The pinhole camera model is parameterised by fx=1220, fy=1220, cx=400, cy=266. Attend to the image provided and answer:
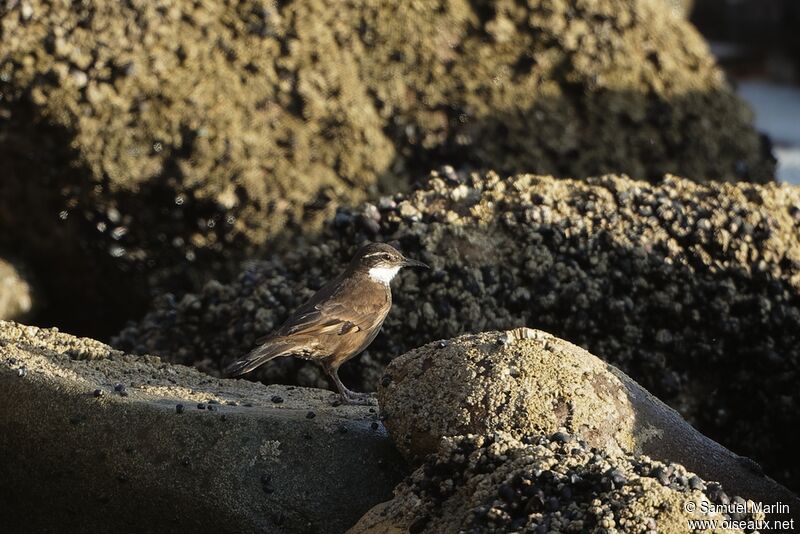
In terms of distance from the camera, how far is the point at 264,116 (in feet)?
29.3

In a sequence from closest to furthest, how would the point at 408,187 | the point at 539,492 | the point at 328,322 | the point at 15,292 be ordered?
1. the point at 539,492
2. the point at 328,322
3. the point at 15,292
4. the point at 408,187

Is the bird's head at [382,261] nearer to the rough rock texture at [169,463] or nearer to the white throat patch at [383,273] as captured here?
the white throat patch at [383,273]

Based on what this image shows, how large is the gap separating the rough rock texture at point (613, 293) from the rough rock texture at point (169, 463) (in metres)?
1.87

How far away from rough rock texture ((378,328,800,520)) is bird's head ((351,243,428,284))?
5.48ft

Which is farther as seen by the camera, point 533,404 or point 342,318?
point 342,318

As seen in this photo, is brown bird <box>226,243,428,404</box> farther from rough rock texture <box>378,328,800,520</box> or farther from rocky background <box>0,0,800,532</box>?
rough rock texture <box>378,328,800,520</box>

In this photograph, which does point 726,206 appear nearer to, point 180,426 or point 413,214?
point 413,214

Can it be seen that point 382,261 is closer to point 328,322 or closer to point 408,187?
point 328,322

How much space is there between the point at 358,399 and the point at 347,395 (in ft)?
0.37

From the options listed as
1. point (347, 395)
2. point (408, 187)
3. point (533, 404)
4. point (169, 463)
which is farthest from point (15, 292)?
point (533, 404)

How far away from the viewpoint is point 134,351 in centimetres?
752

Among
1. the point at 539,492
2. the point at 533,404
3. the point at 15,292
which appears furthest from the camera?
the point at 15,292

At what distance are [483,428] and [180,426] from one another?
1290mm

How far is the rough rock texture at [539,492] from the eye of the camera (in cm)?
404
